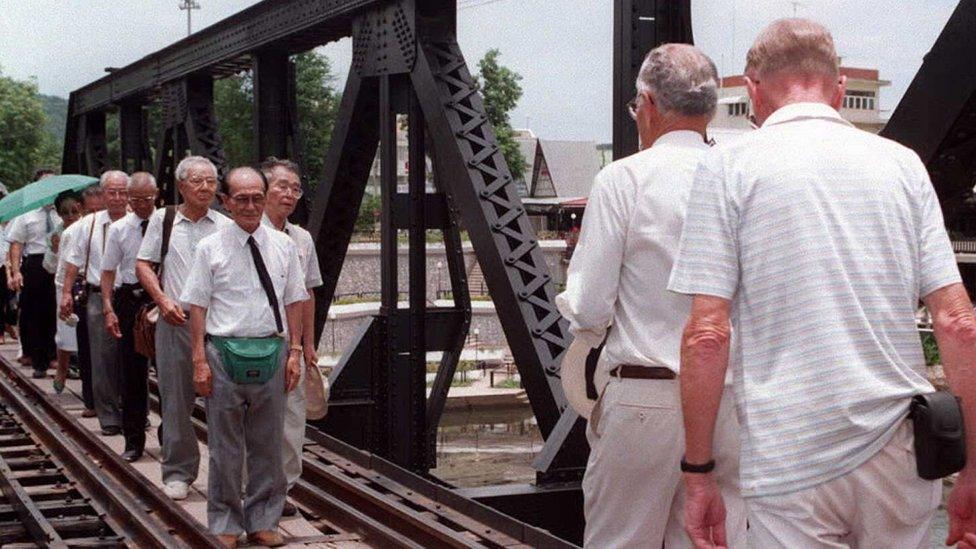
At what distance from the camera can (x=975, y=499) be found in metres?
2.84

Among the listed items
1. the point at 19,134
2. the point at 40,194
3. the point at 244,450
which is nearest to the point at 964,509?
the point at 244,450

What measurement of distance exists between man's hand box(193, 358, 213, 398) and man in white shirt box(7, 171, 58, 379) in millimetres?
7704

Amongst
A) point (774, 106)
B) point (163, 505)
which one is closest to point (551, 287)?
point (163, 505)

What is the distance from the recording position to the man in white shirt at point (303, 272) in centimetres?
732

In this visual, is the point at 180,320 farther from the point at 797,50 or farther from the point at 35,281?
the point at 35,281

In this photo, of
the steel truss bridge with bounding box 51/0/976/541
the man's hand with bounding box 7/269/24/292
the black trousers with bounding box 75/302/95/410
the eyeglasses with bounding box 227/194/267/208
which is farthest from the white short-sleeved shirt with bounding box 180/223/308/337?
the man's hand with bounding box 7/269/24/292

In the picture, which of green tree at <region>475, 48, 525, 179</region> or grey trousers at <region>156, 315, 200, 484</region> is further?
green tree at <region>475, 48, 525, 179</region>

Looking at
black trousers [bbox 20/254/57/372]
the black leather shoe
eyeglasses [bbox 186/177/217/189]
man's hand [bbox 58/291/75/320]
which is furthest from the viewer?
black trousers [bbox 20/254/57/372]

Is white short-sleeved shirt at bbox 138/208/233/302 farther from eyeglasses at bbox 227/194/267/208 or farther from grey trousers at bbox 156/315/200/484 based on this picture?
eyeglasses at bbox 227/194/267/208

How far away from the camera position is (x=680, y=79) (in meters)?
3.80

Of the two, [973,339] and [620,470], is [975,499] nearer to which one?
[973,339]

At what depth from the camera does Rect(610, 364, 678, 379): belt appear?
3.69 m

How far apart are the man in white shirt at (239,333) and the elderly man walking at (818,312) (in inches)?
152

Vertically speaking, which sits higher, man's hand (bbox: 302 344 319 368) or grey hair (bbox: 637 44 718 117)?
grey hair (bbox: 637 44 718 117)
